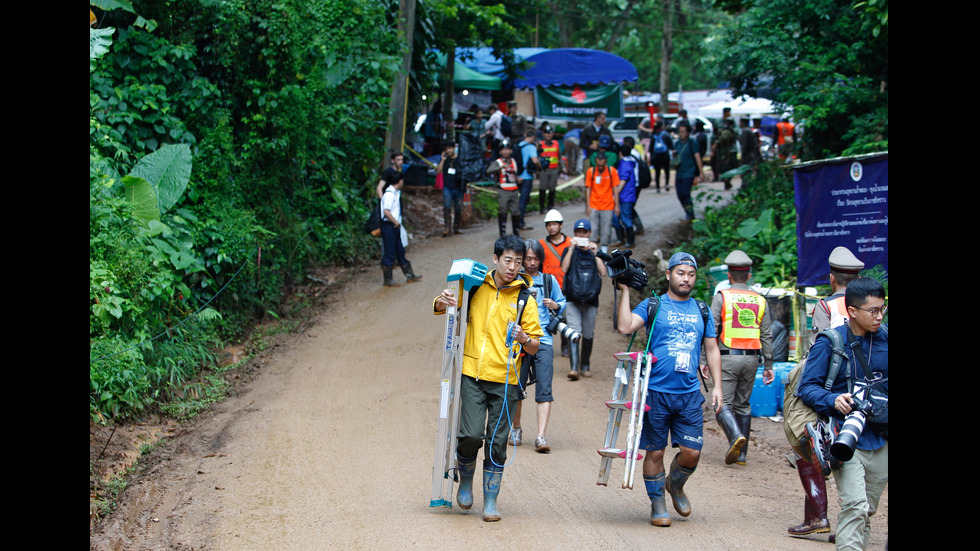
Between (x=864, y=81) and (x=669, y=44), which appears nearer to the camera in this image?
(x=864, y=81)

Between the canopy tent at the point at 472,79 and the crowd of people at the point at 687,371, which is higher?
the canopy tent at the point at 472,79

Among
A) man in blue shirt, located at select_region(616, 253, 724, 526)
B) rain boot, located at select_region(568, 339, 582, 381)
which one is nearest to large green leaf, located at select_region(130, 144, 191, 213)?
rain boot, located at select_region(568, 339, 582, 381)

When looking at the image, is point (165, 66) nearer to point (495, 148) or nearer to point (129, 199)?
point (129, 199)

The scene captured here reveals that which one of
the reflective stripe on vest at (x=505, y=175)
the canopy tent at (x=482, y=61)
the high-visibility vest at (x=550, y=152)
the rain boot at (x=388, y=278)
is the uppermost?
the canopy tent at (x=482, y=61)

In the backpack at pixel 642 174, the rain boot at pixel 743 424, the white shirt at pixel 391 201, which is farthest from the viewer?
the backpack at pixel 642 174

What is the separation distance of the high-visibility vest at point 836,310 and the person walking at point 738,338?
116 centimetres

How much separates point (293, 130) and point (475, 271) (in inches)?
288

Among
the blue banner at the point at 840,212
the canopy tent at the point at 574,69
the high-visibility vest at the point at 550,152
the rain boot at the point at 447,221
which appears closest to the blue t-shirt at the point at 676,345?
the blue banner at the point at 840,212

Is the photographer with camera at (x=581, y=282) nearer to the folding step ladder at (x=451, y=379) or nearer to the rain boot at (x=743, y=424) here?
the rain boot at (x=743, y=424)

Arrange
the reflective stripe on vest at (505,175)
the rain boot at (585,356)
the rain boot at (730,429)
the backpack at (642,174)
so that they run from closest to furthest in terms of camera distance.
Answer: the rain boot at (730,429) < the rain boot at (585,356) < the reflective stripe on vest at (505,175) < the backpack at (642,174)

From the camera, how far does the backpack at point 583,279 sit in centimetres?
919

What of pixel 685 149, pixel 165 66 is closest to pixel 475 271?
pixel 165 66

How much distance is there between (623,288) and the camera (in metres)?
5.54

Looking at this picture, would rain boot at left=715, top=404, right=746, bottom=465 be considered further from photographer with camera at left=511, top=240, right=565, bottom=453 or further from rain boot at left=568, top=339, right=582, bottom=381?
rain boot at left=568, top=339, right=582, bottom=381
